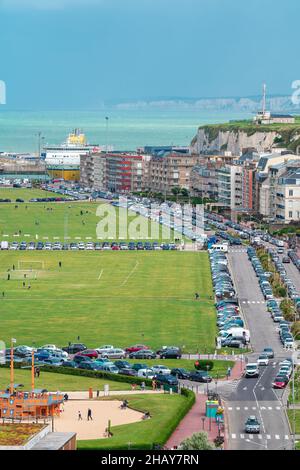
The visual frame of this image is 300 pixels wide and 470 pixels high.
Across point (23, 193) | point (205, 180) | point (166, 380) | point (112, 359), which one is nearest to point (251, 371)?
point (166, 380)

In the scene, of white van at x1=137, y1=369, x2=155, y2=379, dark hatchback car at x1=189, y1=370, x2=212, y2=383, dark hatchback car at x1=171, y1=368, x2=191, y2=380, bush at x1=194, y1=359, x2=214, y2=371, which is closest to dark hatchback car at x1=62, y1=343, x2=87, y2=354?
white van at x1=137, y1=369, x2=155, y2=379

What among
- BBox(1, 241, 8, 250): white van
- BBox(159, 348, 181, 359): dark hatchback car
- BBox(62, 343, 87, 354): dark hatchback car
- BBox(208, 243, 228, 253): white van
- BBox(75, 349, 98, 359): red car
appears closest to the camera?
BBox(75, 349, 98, 359): red car

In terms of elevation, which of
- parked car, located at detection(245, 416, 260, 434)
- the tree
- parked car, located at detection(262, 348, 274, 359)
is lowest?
parked car, located at detection(262, 348, 274, 359)

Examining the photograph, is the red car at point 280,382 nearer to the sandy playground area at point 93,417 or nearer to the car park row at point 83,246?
the sandy playground area at point 93,417

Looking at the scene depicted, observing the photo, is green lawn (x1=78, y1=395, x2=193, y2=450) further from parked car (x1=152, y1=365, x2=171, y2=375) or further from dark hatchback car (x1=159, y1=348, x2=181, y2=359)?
dark hatchback car (x1=159, y1=348, x2=181, y2=359)

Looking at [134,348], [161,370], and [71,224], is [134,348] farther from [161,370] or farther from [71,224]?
[71,224]

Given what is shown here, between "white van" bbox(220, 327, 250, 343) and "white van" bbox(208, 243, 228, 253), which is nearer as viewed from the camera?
"white van" bbox(220, 327, 250, 343)
